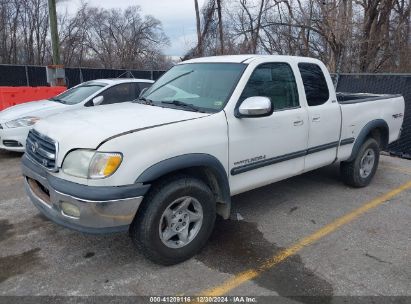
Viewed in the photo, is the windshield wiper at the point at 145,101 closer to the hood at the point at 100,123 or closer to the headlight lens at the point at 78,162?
the hood at the point at 100,123

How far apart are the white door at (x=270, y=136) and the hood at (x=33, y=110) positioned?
4751 millimetres

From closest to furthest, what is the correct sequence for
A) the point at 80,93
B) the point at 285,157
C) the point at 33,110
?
1. the point at 285,157
2. the point at 33,110
3. the point at 80,93

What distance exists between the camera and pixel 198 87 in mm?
4168

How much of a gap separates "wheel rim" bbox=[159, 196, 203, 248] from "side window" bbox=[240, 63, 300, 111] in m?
1.19

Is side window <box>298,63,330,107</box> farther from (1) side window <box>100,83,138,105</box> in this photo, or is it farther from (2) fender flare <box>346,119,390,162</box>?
(1) side window <box>100,83,138,105</box>

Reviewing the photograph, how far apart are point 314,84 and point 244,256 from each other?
7.75 ft

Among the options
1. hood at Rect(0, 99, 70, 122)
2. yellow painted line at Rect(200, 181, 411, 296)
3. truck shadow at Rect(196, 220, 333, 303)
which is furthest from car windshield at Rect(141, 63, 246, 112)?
hood at Rect(0, 99, 70, 122)

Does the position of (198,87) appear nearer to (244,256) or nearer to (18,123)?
(244,256)

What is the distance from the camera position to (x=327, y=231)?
4277 mm

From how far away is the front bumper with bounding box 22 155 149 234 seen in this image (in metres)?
2.96

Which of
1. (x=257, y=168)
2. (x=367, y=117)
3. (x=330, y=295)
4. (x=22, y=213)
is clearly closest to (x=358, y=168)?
(x=367, y=117)

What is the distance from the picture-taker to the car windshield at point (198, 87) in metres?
3.88

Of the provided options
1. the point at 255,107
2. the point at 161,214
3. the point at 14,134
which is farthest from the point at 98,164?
the point at 14,134

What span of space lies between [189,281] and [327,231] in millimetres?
1801
